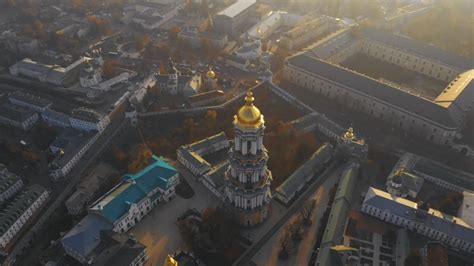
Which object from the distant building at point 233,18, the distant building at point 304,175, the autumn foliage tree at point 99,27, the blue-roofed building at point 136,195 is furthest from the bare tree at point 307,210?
the autumn foliage tree at point 99,27

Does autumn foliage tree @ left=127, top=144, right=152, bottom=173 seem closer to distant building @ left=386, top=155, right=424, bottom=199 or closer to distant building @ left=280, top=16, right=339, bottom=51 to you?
distant building @ left=386, top=155, right=424, bottom=199

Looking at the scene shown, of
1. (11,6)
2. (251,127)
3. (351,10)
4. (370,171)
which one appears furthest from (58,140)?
(351,10)

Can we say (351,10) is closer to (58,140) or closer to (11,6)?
(58,140)

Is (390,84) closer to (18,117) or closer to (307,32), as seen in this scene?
(307,32)

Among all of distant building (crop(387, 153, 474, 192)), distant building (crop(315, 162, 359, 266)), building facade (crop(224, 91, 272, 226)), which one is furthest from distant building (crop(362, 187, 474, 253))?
building facade (crop(224, 91, 272, 226))

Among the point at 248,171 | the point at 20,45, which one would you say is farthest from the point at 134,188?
the point at 20,45
